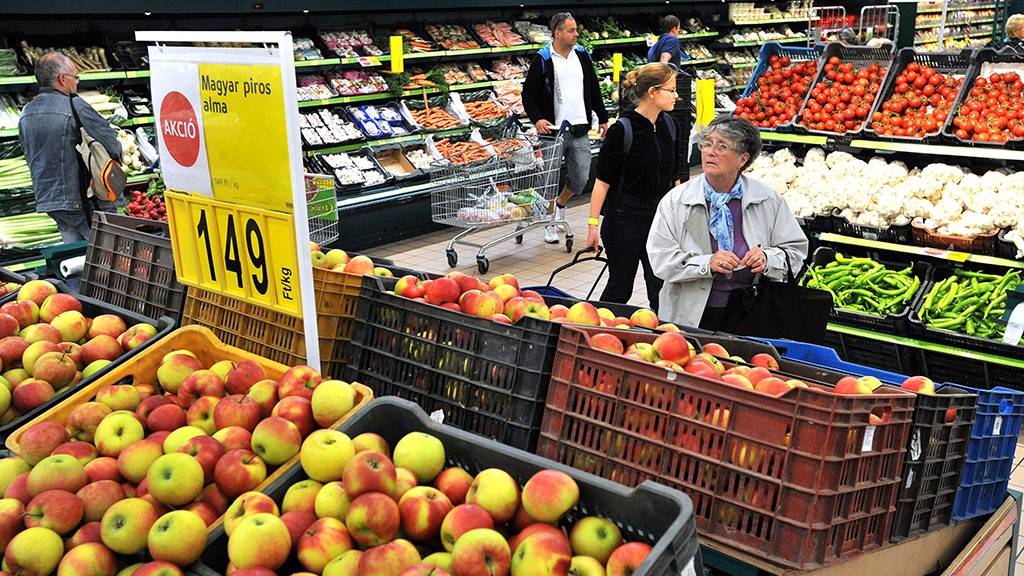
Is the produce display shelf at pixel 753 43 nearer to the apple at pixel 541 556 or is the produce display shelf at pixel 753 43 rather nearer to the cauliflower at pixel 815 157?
the cauliflower at pixel 815 157

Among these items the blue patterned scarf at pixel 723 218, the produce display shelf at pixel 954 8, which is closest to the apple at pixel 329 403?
the blue patterned scarf at pixel 723 218

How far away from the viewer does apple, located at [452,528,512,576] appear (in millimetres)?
1540

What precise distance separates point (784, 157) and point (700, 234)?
2.62 m

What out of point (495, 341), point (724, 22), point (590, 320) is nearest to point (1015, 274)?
point (590, 320)

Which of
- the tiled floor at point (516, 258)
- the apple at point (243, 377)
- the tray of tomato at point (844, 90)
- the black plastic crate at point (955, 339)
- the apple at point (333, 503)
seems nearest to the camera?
the apple at point (333, 503)

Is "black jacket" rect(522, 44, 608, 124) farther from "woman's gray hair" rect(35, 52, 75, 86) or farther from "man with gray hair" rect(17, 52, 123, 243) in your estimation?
"woman's gray hair" rect(35, 52, 75, 86)

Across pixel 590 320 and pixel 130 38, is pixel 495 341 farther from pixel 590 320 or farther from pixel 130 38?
pixel 130 38

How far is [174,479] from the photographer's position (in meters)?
1.80

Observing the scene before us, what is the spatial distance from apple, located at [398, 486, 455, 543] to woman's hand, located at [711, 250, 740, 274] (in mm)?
1980

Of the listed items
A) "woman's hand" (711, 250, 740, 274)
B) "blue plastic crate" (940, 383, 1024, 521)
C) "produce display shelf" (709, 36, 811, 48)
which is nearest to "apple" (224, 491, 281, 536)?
"blue plastic crate" (940, 383, 1024, 521)

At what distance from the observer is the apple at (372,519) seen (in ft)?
5.36

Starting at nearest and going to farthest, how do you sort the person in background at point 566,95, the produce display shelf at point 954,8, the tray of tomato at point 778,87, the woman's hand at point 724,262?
the woman's hand at point 724,262 < the tray of tomato at point 778,87 < the person in background at point 566,95 < the produce display shelf at point 954,8

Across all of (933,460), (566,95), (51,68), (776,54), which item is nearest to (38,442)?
(933,460)

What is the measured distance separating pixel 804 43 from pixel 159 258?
1253 cm
